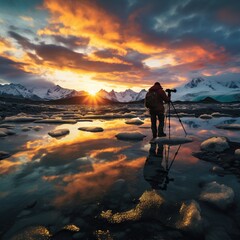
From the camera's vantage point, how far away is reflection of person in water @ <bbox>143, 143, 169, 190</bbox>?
14.6 ft

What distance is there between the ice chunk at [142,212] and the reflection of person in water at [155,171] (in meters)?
0.55

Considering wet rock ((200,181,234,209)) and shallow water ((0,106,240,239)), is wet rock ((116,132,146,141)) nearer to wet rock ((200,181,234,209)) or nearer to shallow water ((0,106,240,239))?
shallow water ((0,106,240,239))

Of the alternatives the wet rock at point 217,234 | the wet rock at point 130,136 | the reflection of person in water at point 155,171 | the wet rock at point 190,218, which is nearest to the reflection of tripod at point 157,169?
the reflection of person in water at point 155,171

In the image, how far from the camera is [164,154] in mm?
6750

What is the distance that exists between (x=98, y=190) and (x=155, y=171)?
1.58 metres

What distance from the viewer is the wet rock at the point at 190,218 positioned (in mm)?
2988

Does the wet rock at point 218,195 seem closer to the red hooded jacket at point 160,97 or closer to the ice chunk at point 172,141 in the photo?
the ice chunk at point 172,141

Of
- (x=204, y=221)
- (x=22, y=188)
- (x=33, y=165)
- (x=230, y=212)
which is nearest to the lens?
(x=204, y=221)

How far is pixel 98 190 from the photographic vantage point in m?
4.12

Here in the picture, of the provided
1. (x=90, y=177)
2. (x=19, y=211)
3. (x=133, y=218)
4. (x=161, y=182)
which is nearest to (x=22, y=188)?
(x=19, y=211)

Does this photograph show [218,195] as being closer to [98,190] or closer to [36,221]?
[98,190]

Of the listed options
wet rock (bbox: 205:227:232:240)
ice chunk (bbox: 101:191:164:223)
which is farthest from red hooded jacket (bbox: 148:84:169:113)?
wet rock (bbox: 205:227:232:240)

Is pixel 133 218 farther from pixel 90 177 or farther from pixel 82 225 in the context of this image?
pixel 90 177

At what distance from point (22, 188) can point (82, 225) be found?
66.0 inches
